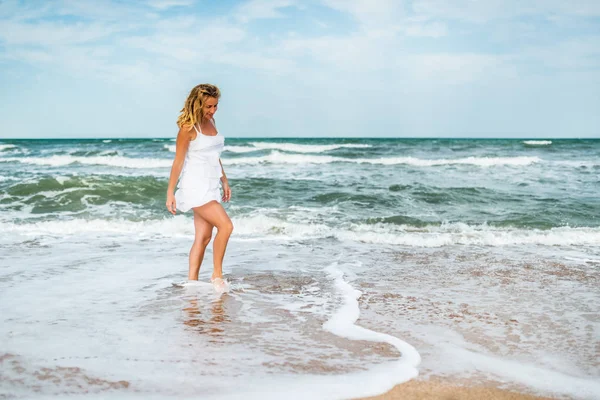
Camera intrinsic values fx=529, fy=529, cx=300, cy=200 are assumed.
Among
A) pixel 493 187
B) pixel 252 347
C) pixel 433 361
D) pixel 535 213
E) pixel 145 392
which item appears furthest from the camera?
pixel 493 187

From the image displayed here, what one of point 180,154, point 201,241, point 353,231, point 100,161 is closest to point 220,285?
point 201,241

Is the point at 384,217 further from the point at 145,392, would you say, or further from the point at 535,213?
the point at 145,392

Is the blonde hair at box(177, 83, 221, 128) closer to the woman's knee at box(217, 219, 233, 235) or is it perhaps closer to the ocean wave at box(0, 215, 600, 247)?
the woman's knee at box(217, 219, 233, 235)

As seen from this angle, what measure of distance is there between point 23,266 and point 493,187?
12.6 metres

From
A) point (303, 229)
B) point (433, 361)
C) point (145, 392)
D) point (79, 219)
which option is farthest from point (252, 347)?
point (79, 219)

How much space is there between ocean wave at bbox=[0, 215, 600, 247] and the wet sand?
495 centimetres

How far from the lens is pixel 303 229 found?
882 cm

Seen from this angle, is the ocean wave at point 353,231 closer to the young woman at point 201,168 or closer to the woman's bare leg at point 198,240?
the woman's bare leg at point 198,240

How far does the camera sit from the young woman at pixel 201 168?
4566 millimetres

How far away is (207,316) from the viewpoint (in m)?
4.07

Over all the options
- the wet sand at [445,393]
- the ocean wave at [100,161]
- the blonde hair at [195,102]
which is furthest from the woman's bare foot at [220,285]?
the ocean wave at [100,161]

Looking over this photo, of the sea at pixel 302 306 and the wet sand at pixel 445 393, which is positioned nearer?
the wet sand at pixel 445 393

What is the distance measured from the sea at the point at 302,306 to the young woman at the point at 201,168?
59 cm

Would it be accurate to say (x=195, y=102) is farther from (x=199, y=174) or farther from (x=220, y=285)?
(x=220, y=285)
